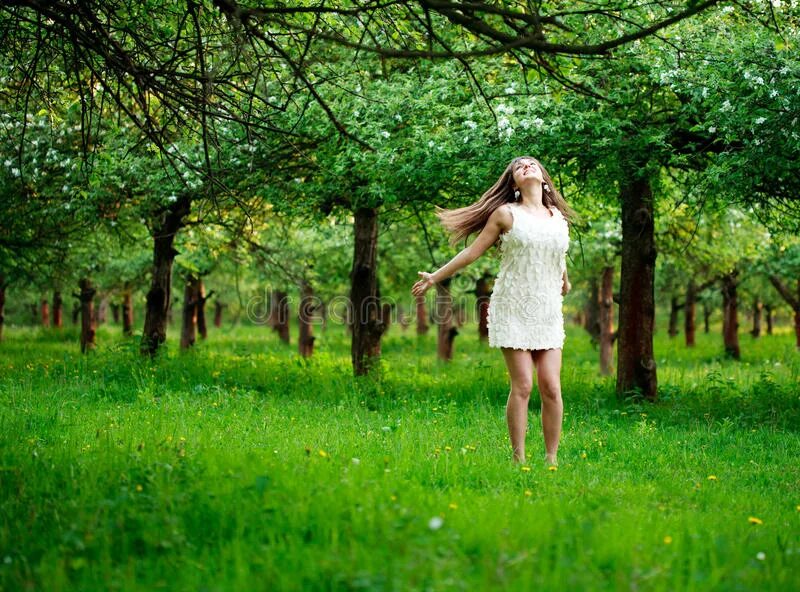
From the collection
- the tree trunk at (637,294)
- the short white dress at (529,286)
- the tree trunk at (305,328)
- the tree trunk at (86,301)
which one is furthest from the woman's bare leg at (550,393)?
the tree trunk at (86,301)

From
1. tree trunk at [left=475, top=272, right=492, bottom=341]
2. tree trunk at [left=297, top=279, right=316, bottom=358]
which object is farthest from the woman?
tree trunk at [left=297, top=279, right=316, bottom=358]

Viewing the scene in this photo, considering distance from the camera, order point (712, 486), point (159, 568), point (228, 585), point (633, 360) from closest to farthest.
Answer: point (228, 585) < point (159, 568) < point (712, 486) < point (633, 360)

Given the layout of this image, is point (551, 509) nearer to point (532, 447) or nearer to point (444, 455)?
point (444, 455)

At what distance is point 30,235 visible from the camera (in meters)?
13.3

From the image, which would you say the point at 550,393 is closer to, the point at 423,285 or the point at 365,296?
the point at 423,285

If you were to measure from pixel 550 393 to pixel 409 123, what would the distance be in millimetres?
4500

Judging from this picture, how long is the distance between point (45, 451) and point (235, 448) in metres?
1.34

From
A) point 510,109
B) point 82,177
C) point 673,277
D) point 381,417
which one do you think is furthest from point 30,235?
point 673,277

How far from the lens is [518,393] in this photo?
5973 mm

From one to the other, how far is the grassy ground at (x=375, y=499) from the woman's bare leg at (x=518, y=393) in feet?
0.67

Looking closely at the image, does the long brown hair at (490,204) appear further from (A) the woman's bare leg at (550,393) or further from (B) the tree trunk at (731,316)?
(B) the tree trunk at (731,316)

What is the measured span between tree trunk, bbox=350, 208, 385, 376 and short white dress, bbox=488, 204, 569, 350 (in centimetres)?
587

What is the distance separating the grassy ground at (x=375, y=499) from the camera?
135 inches

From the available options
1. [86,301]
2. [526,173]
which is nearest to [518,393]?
[526,173]
